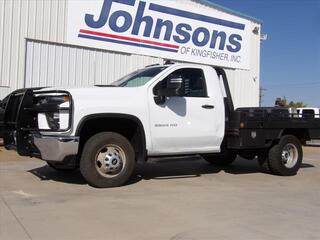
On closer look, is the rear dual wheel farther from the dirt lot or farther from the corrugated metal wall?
the corrugated metal wall

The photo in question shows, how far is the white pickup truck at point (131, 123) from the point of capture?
8.34 m

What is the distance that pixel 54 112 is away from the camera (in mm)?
8398

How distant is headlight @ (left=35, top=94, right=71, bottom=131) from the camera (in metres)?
8.27

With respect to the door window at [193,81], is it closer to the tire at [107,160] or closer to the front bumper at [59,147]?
the tire at [107,160]

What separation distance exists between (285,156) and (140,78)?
3.77m

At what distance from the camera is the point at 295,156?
37.4ft

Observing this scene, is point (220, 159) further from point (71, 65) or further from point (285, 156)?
point (71, 65)

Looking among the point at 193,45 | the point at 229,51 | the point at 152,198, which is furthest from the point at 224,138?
the point at 229,51

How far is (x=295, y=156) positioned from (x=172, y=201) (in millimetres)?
4583

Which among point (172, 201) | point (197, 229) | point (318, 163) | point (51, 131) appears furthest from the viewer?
point (318, 163)

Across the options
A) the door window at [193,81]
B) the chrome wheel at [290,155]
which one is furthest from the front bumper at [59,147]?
the chrome wheel at [290,155]

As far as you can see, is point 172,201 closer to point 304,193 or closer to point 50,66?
point 304,193

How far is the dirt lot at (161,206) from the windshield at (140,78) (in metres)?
1.76

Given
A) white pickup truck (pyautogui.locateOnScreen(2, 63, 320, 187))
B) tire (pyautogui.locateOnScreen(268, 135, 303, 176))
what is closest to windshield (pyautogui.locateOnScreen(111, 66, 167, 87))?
white pickup truck (pyautogui.locateOnScreen(2, 63, 320, 187))
